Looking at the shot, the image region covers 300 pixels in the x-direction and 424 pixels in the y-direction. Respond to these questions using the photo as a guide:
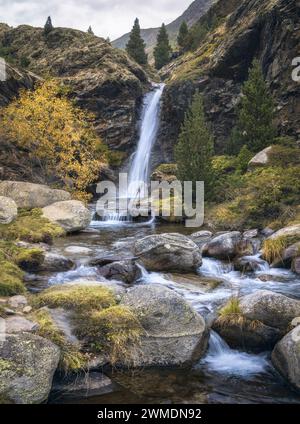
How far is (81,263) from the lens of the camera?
45.4 feet

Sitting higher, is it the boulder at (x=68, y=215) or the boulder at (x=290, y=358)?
the boulder at (x=68, y=215)

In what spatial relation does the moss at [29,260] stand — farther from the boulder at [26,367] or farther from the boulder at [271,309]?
the boulder at [271,309]

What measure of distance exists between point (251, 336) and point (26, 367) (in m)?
4.57

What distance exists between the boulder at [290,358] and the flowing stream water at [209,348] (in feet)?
0.62

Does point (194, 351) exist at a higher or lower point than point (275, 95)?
lower

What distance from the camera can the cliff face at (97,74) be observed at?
41.6 m

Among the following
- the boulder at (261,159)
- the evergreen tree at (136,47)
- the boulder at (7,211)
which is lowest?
the boulder at (7,211)

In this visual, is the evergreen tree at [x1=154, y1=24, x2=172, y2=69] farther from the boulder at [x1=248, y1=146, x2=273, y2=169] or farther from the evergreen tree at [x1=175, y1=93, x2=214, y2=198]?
the boulder at [x1=248, y1=146, x2=273, y2=169]

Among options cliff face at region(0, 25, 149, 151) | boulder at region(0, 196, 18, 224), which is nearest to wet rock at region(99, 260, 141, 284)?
boulder at region(0, 196, 18, 224)

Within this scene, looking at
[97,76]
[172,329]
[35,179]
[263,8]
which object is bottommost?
[172,329]

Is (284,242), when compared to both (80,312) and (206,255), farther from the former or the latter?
(80,312)

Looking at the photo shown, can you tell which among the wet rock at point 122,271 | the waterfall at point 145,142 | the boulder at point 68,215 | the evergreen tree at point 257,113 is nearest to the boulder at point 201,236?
the boulder at point 68,215

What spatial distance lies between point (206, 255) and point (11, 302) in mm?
8305

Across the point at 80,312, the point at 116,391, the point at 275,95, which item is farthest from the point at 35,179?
the point at 116,391
